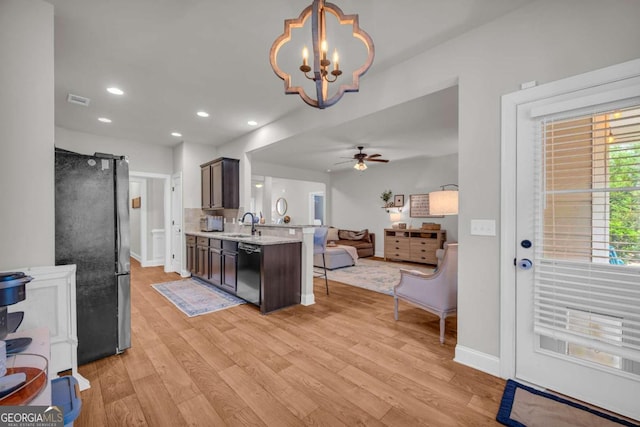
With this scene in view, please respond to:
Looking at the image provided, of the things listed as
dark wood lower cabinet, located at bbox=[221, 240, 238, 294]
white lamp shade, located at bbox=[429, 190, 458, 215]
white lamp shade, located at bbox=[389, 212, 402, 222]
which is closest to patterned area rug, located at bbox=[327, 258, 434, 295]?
white lamp shade, located at bbox=[389, 212, 402, 222]

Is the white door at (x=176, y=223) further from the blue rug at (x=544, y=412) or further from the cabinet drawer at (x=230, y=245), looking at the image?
the blue rug at (x=544, y=412)

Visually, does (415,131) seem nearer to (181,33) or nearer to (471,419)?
(181,33)

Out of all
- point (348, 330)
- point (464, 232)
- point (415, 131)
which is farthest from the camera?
point (415, 131)

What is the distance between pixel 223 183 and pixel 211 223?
1.07m

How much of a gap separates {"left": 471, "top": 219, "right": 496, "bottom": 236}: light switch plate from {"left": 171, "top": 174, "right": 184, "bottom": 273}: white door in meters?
5.39

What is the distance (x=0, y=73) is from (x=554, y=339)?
4.09 metres

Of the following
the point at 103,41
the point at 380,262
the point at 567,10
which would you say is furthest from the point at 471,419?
the point at 380,262

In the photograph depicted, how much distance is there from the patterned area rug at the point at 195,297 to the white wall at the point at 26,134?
190cm

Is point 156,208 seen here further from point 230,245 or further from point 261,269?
point 261,269

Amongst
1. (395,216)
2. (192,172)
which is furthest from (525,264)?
(395,216)

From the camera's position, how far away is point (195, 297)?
4.05 m

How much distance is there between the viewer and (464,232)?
2.25 meters

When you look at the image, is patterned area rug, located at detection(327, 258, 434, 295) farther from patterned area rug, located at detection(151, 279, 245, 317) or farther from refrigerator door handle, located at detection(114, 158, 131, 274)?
refrigerator door handle, located at detection(114, 158, 131, 274)

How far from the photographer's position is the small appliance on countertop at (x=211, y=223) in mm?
5570
